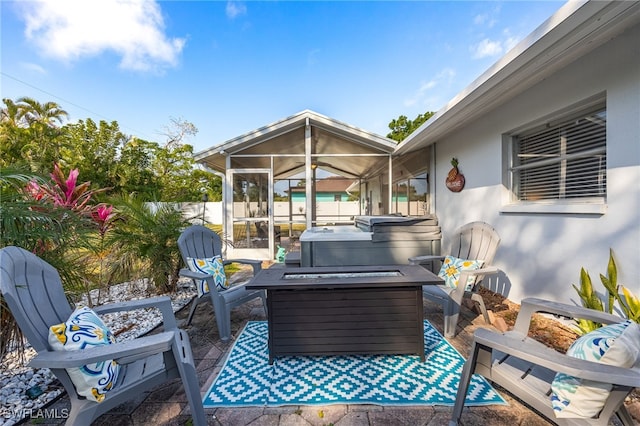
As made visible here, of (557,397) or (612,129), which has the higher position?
(612,129)

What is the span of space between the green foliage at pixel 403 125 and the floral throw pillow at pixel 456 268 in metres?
14.3

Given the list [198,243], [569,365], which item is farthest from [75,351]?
[569,365]

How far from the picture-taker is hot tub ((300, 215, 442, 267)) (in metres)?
4.38

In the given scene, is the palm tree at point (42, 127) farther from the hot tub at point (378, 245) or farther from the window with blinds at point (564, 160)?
the window with blinds at point (564, 160)

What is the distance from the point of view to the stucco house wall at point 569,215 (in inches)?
89.4

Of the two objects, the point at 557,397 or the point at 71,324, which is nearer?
the point at 557,397

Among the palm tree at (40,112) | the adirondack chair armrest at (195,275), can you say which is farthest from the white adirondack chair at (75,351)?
the palm tree at (40,112)

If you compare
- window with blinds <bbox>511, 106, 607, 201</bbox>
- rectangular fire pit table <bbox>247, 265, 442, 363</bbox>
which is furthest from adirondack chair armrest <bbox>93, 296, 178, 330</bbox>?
window with blinds <bbox>511, 106, 607, 201</bbox>

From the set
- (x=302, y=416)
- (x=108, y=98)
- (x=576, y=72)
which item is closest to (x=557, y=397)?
(x=302, y=416)

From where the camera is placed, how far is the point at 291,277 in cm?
248

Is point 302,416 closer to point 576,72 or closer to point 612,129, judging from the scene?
point 612,129

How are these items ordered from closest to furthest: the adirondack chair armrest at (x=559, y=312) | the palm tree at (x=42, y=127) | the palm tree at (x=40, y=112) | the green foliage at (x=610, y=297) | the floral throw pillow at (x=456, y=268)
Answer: the adirondack chair armrest at (x=559, y=312) < the green foliage at (x=610, y=297) < the floral throw pillow at (x=456, y=268) < the palm tree at (x=42, y=127) < the palm tree at (x=40, y=112)

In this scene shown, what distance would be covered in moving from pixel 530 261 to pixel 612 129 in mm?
1598

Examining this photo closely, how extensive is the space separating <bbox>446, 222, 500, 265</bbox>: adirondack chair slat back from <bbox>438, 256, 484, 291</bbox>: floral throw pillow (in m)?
0.11
